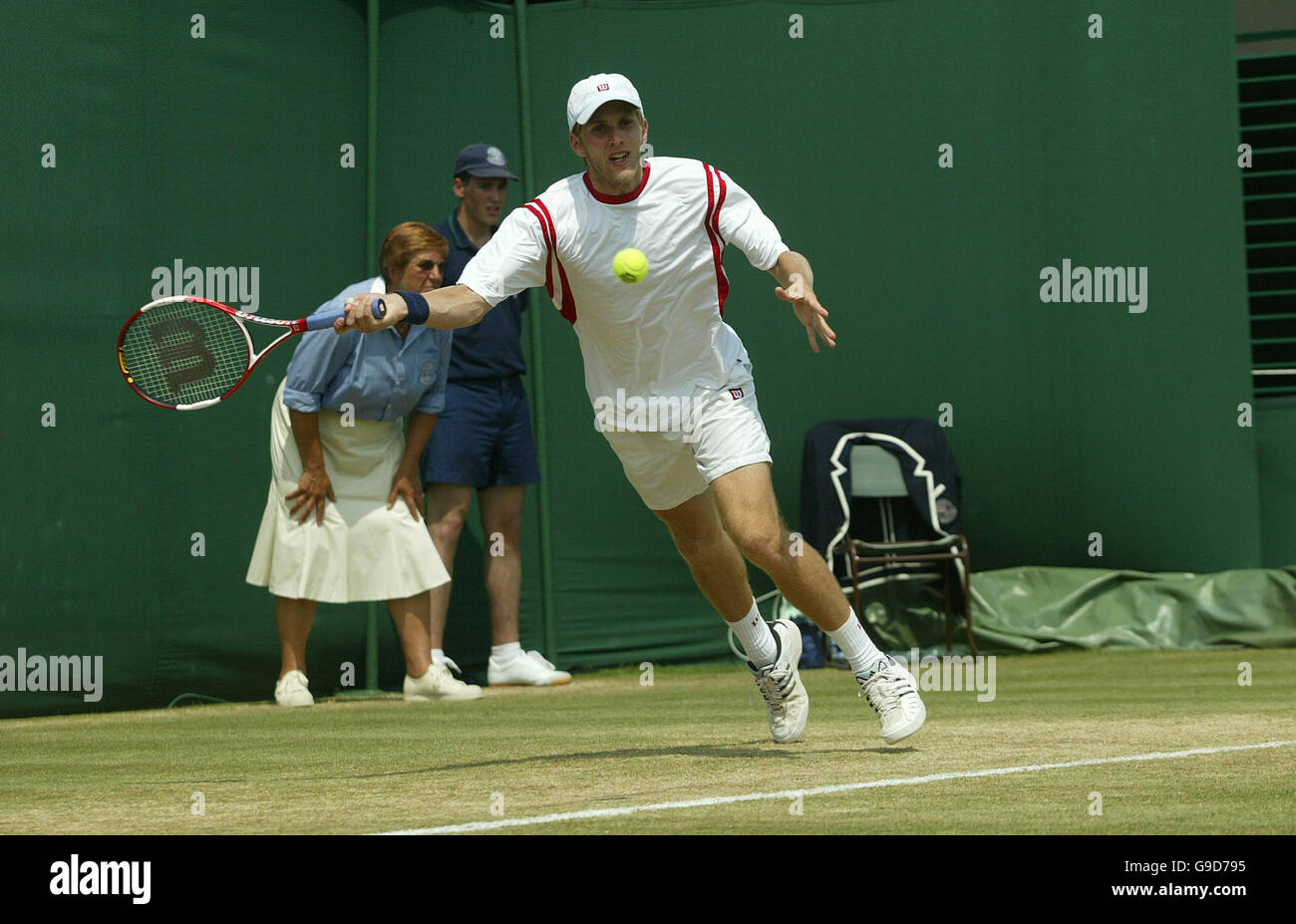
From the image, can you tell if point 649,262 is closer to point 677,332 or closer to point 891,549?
point 677,332

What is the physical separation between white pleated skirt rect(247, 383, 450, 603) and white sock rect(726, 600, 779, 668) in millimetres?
2296

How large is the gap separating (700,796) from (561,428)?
511 centimetres

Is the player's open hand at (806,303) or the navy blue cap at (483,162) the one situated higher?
the navy blue cap at (483,162)

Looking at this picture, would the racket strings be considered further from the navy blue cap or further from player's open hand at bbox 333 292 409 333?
the navy blue cap

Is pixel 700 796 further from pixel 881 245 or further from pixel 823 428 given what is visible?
pixel 881 245

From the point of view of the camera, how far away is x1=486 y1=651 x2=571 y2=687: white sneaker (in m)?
8.17

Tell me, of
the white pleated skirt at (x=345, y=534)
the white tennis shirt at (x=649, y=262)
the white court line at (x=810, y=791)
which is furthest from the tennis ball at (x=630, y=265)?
the white pleated skirt at (x=345, y=534)

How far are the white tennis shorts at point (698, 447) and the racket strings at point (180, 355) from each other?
126cm

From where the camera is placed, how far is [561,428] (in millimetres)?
9141

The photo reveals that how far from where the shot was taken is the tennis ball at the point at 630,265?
501 centimetres

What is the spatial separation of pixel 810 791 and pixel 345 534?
3616 millimetres

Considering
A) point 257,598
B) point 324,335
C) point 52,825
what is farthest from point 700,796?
point 257,598

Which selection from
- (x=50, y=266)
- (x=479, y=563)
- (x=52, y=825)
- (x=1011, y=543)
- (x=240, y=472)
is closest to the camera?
(x=52, y=825)

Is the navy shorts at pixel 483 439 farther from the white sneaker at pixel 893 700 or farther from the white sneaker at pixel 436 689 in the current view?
the white sneaker at pixel 893 700
